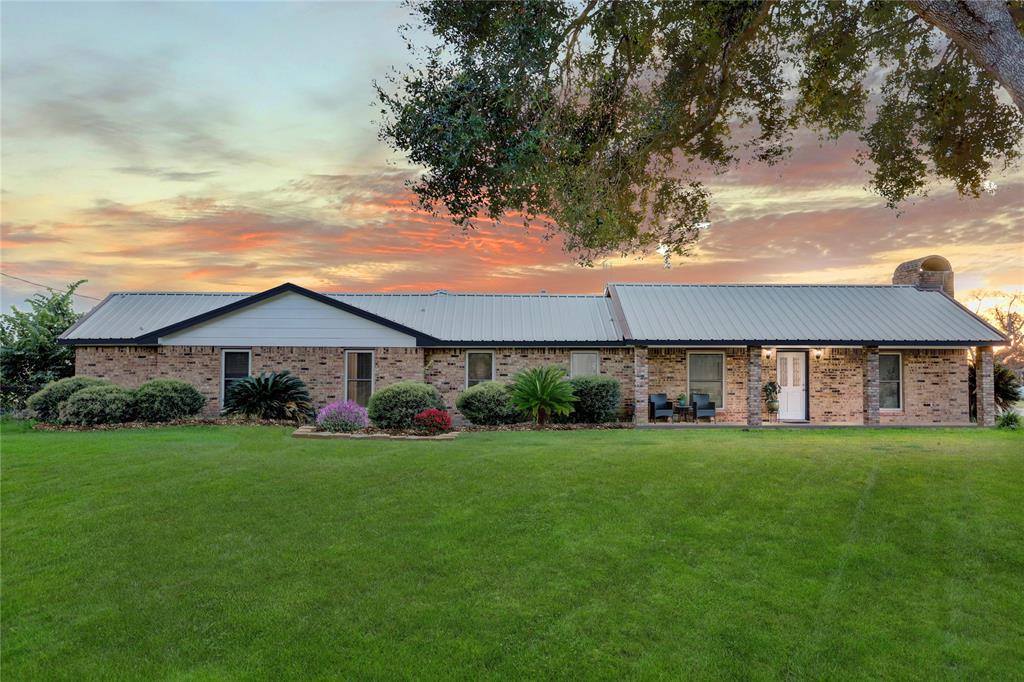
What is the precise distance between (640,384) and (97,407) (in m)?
14.6

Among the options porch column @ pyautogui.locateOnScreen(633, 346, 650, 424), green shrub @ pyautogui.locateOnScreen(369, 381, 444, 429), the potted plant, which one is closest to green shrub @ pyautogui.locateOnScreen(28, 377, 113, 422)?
green shrub @ pyautogui.locateOnScreen(369, 381, 444, 429)

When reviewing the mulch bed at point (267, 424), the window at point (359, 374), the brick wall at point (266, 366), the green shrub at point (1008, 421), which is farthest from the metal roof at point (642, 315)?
the mulch bed at point (267, 424)

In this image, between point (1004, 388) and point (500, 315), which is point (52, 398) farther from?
point (1004, 388)

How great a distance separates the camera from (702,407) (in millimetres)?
20172

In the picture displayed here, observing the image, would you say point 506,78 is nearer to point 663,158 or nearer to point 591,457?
point 663,158

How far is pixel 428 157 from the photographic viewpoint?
954 cm

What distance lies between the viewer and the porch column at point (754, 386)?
19.6m

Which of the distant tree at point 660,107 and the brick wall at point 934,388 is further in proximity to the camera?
the brick wall at point 934,388

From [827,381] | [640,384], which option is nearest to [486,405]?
[640,384]

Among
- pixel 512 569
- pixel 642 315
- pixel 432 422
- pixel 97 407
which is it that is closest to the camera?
pixel 512 569

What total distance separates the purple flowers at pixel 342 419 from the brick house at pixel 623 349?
450cm

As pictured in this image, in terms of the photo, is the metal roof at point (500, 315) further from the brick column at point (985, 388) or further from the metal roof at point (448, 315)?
the brick column at point (985, 388)

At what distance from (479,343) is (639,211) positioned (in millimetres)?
8785

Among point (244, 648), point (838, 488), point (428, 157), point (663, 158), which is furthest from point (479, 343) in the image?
point (244, 648)
